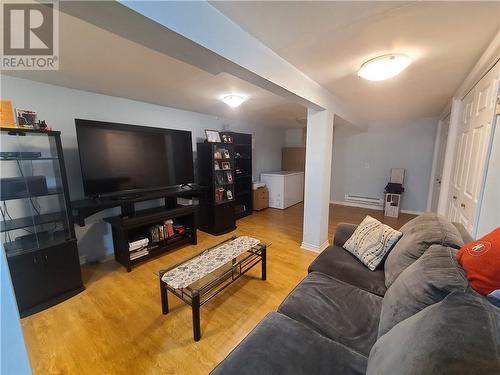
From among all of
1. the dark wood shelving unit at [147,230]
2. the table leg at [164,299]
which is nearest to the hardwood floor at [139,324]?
the table leg at [164,299]

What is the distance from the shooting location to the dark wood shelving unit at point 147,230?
91.7 inches

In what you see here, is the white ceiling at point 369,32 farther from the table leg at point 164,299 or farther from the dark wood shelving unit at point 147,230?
the dark wood shelving unit at point 147,230

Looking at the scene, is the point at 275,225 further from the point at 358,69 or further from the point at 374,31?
the point at 374,31

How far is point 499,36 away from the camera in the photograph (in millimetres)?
1286

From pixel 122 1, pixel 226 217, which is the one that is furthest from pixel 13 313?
pixel 226 217

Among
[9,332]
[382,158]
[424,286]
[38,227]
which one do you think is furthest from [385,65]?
[382,158]

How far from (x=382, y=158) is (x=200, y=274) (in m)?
4.82

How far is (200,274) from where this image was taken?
161 cm

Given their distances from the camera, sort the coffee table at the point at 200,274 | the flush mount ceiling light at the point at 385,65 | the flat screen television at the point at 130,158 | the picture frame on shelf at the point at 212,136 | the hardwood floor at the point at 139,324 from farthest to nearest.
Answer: the picture frame on shelf at the point at 212,136
the flat screen television at the point at 130,158
the flush mount ceiling light at the point at 385,65
the coffee table at the point at 200,274
the hardwood floor at the point at 139,324

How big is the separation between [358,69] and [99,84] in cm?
257

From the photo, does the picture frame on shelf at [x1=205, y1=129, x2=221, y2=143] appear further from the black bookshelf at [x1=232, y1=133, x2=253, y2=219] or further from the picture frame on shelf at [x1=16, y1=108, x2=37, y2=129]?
the picture frame on shelf at [x1=16, y1=108, x2=37, y2=129]

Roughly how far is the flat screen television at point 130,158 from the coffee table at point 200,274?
129 cm

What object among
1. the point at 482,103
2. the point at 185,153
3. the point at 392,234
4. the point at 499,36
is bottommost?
the point at 392,234

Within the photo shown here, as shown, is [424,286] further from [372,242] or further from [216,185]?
[216,185]
